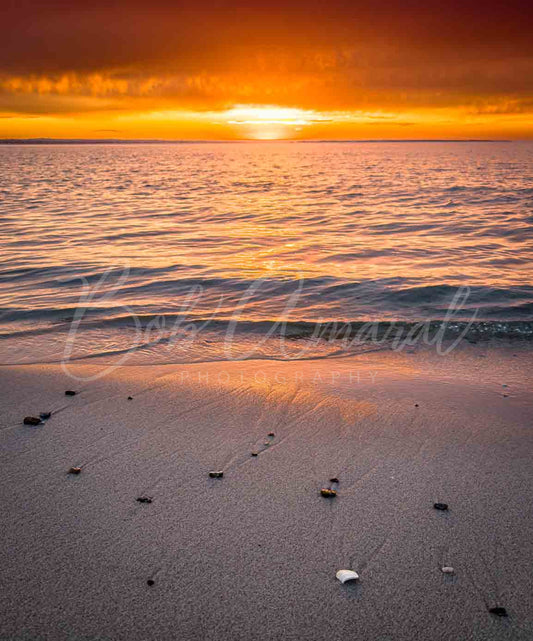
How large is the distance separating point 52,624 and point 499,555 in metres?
2.50

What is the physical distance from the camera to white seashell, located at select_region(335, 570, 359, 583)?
2779 mm

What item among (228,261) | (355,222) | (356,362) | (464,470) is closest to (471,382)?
(356,362)

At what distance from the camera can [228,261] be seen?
509 inches

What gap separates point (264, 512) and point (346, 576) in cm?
74

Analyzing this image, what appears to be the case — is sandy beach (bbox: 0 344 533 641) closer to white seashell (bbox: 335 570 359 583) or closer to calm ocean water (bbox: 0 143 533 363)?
white seashell (bbox: 335 570 359 583)

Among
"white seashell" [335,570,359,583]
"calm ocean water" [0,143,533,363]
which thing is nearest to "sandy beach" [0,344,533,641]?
"white seashell" [335,570,359,583]

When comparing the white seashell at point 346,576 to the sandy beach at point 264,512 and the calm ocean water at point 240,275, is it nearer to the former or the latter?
the sandy beach at point 264,512

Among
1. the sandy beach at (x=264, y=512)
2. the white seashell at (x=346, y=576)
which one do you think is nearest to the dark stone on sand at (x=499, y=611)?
the sandy beach at (x=264, y=512)

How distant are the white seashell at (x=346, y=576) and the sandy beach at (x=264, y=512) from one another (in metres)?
0.03

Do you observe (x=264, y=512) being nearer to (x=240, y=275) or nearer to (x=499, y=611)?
(x=499, y=611)

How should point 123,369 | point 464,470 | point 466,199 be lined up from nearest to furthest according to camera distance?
point 464,470 < point 123,369 < point 466,199

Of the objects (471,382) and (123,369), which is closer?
(471,382)

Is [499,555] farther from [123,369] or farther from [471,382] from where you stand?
[123,369]

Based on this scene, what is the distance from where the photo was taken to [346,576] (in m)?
2.79
